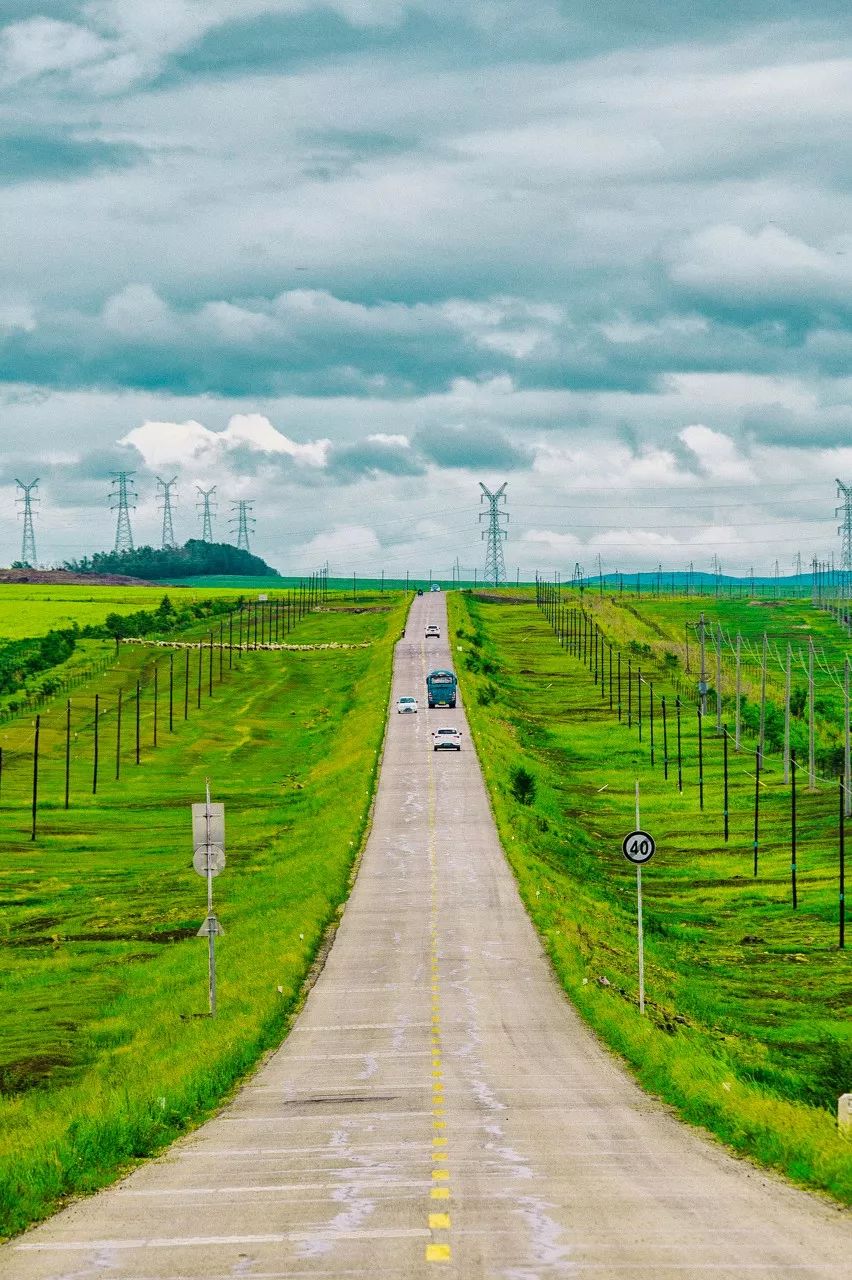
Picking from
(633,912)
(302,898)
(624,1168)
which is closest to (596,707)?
(633,912)

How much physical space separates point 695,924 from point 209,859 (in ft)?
164

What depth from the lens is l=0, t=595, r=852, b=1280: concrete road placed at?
16.6 meters

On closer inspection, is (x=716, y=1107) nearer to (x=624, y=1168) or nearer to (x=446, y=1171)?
(x=624, y=1168)

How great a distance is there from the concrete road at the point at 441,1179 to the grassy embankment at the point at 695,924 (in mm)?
1159

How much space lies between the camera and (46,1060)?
141 ft

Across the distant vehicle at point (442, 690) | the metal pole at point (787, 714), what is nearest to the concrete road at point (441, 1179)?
the metal pole at point (787, 714)

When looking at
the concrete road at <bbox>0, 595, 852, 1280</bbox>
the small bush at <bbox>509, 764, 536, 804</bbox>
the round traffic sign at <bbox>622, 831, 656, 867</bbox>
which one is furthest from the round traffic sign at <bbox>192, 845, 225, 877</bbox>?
the small bush at <bbox>509, 764, 536, 804</bbox>

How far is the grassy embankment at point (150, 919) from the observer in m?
28.1

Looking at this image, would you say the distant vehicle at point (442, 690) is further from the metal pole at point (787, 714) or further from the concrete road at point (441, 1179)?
the concrete road at point (441, 1179)

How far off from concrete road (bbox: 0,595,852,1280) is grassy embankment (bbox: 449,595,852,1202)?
3.80ft

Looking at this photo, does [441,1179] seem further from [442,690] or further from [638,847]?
[442,690]

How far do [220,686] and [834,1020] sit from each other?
128865 mm

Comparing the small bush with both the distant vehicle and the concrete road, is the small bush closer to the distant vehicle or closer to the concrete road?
the distant vehicle

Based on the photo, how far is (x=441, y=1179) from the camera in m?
20.8
